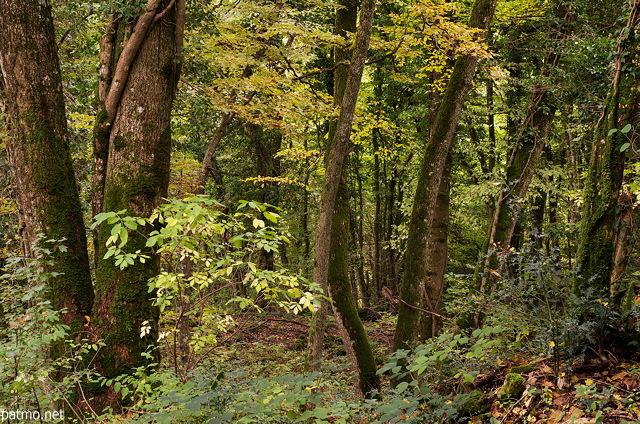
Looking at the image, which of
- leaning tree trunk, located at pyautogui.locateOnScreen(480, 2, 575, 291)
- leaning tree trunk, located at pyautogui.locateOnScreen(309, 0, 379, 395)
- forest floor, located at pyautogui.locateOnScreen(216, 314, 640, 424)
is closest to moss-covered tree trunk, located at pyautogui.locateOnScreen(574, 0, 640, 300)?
forest floor, located at pyautogui.locateOnScreen(216, 314, 640, 424)

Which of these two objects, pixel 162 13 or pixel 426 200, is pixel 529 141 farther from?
pixel 162 13

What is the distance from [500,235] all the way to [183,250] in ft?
25.1

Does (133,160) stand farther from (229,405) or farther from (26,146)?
(229,405)

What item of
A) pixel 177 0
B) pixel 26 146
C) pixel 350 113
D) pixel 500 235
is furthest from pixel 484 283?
pixel 26 146

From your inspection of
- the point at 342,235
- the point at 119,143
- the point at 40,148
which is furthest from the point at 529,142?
the point at 40,148

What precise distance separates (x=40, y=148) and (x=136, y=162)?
116 centimetres

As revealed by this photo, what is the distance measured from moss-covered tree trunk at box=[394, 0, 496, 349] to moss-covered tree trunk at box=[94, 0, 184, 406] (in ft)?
13.4

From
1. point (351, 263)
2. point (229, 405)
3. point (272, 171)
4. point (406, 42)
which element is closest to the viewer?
point (229, 405)

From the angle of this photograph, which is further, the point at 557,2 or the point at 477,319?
the point at 557,2

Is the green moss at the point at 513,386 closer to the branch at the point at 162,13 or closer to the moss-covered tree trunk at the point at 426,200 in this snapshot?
the moss-covered tree trunk at the point at 426,200

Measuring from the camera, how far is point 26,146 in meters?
5.16

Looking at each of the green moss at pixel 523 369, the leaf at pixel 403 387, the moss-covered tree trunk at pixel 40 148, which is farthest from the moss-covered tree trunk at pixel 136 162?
the green moss at pixel 523 369

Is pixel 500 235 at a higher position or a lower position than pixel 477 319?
higher

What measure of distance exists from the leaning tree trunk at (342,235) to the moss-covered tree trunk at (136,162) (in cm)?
219
